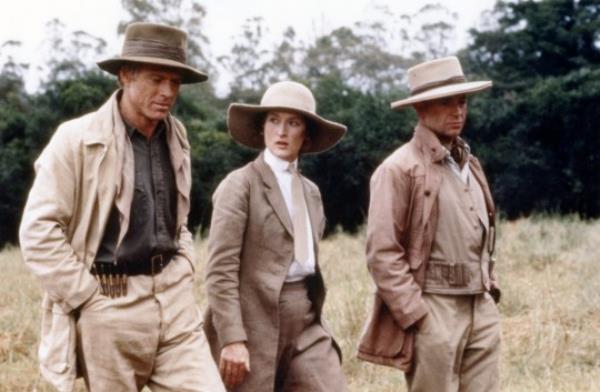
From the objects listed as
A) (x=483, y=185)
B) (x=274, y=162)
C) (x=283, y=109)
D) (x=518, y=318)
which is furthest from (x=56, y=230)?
(x=518, y=318)

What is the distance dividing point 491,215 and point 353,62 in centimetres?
3799

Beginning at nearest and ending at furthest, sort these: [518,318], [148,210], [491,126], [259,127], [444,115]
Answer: [148,210] → [444,115] → [259,127] → [518,318] → [491,126]

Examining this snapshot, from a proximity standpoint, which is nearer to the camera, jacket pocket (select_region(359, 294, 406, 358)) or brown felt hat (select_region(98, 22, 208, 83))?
brown felt hat (select_region(98, 22, 208, 83))

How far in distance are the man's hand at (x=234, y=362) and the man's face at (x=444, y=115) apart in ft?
4.88

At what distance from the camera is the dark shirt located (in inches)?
147

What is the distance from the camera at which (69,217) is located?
3676 mm

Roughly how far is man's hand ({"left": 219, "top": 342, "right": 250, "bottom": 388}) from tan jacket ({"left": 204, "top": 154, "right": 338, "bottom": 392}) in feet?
0.12

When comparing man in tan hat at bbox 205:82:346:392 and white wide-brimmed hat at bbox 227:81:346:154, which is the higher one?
white wide-brimmed hat at bbox 227:81:346:154

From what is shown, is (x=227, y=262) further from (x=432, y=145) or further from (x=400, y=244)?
(x=432, y=145)

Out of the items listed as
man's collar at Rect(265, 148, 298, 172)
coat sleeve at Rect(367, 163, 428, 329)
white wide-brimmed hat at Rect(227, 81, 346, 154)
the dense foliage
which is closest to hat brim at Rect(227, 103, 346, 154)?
white wide-brimmed hat at Rect(227, 81, 346, 154)

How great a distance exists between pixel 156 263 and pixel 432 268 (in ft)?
4.55

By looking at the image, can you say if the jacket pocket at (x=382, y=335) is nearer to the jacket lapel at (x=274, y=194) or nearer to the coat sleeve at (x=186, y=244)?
the jacket lapel at (x=274, y=194)

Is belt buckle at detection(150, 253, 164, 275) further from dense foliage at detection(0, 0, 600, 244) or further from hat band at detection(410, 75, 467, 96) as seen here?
dense foliage at detection(0, 0, 600, 244)

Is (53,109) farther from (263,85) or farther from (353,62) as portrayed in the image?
(353,62)
